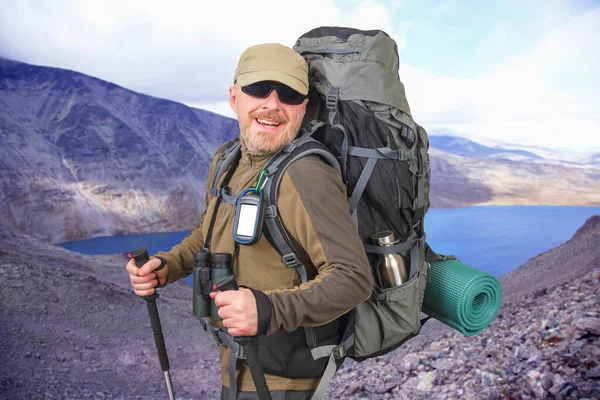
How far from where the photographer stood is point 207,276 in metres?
1.99

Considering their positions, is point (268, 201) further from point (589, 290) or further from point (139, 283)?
point (589, 290)

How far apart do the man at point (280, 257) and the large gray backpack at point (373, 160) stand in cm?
16

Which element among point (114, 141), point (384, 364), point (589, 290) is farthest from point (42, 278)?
point (114, 141)

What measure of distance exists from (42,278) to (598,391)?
11.5 m

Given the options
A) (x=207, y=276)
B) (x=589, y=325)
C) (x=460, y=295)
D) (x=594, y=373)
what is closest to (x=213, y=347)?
(x=589, y=325)

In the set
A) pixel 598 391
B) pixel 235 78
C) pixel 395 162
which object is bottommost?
pixel 598 391

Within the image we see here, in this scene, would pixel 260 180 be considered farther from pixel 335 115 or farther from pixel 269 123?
pixel 335 115

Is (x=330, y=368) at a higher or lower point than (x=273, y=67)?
lower

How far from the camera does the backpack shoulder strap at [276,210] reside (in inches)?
71.0

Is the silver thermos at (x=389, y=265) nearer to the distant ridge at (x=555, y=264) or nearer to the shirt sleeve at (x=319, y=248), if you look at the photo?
the shirt sleeve at (x=319, y=248)

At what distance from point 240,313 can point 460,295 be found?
1466mm

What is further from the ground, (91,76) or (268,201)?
(91,76)

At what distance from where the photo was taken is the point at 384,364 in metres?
6.60

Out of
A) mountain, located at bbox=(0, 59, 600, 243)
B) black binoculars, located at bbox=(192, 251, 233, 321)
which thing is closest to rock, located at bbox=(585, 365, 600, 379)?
black binoculars, located at bbox=(192, 251, 233, 321)
